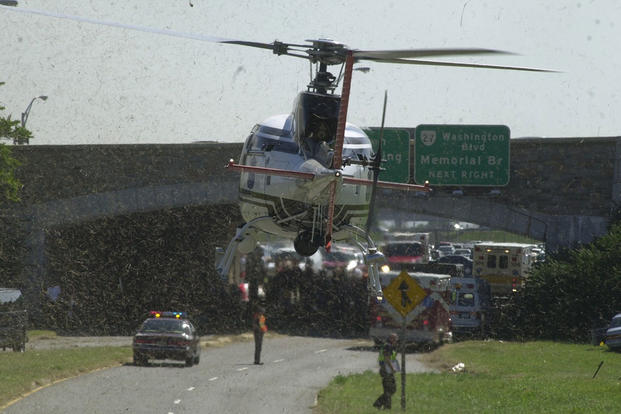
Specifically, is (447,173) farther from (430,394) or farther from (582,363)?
(430,394)

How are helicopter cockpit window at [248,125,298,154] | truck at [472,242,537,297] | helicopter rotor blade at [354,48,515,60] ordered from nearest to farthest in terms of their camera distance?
helicopter rotor blade at [354,48,515,60] → helicopter cockpit window at [248,125,298,154] → truck at [472,242,537,297]

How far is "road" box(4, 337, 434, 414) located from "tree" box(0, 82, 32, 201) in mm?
9061

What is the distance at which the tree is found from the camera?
37.5 m

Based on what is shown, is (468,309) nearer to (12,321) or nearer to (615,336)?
(615,336)

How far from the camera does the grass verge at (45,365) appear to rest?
24438mm

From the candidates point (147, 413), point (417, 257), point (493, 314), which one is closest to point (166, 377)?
point (147, 413)

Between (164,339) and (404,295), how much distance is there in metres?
11.8

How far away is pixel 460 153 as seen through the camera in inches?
1414

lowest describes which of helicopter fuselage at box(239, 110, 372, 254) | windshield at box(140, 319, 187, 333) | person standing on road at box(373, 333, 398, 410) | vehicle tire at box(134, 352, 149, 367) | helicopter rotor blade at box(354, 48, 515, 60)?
vehicle tire at box(134, 352, 149, 367)

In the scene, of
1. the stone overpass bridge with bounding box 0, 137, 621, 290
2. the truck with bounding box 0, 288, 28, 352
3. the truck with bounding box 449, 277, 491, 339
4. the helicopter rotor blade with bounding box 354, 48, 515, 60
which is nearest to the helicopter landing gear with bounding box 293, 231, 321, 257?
the helicopter rotor blade with bounding box 354, 48, 515, 60

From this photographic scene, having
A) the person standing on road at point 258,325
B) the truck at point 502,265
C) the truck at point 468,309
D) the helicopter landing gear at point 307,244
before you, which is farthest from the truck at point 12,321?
the truck at point 502,265

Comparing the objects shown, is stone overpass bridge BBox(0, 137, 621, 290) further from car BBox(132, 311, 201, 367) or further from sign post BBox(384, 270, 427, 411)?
sign post BBox(384, 270, 427, 411)

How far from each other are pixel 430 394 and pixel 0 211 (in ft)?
72.1

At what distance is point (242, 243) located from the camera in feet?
50.1
